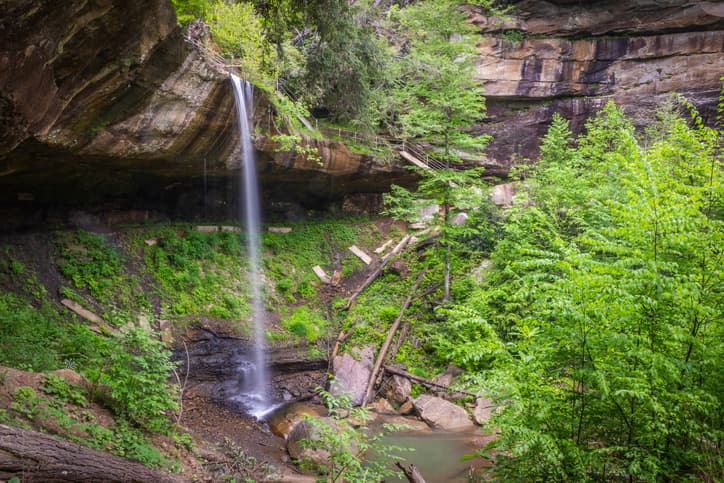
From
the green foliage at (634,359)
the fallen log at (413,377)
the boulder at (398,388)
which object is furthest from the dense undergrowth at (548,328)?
the boulder at (398,388)

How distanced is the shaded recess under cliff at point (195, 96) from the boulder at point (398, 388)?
7804 millimetres

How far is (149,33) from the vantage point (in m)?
6.59

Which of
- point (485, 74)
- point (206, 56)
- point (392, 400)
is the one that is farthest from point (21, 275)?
point (485, 74)

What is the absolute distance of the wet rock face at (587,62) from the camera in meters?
18.8

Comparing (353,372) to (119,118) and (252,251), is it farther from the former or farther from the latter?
(119,118)

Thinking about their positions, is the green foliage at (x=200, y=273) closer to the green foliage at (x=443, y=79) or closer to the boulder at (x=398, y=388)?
the boulder at (x=398, y=388)

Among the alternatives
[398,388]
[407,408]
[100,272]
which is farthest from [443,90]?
[100,272]

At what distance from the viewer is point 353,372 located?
35.7ft

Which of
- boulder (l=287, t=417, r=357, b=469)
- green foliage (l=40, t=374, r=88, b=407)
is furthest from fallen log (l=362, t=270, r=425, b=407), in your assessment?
green foliage (l=40, t=374, r=88, b=407)

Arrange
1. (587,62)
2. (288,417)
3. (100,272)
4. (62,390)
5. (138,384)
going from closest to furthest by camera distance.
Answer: (62,390) < (138,384) < (288,417) < (100,272) < (587,62)

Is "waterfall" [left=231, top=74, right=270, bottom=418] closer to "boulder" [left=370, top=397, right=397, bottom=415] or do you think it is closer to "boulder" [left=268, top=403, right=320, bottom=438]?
"boulder" [left=268, top=403, right=320, bottom=438]

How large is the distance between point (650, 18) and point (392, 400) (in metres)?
21.9

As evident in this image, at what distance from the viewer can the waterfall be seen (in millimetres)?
9980

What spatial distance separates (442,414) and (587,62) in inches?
788
